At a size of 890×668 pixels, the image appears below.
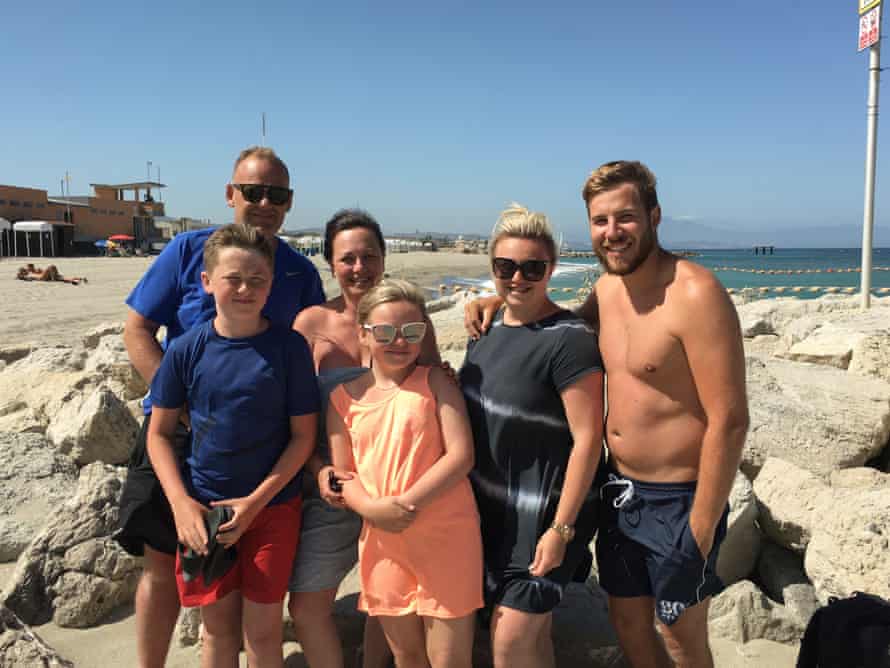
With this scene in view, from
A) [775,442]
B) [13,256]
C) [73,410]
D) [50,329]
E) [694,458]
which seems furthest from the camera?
[13,256]

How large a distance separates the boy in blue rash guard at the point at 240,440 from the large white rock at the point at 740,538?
2.43m

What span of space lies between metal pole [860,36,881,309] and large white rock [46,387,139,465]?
35.8 feet

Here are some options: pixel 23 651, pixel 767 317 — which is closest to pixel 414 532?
pixel 23 651

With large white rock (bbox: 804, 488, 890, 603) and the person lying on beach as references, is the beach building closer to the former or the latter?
the person lying on beach

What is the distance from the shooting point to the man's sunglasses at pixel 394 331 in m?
2.41

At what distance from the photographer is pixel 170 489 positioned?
246 centimetres

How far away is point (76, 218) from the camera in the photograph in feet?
143

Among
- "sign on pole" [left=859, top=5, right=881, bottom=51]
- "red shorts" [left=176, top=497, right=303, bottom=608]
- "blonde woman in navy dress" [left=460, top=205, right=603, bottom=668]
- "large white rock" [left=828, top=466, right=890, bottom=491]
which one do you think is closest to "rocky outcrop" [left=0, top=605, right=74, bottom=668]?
"red shorts" [left=176, top=497, right=303, bottom=608]

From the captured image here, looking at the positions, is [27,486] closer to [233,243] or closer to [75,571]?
[75,571]

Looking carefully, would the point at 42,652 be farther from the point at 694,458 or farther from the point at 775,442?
the point at 775,442

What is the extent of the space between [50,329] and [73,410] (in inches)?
383

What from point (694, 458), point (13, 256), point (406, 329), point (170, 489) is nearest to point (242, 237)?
point (406, 329)

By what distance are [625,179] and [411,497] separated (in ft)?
4.72

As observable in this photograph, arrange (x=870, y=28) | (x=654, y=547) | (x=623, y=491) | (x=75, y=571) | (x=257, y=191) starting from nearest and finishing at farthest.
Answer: (x=654, y=547)
(x=623, y=491)
(x=257, y=191)
(x=75, y=571)
(x=870, y=28)
